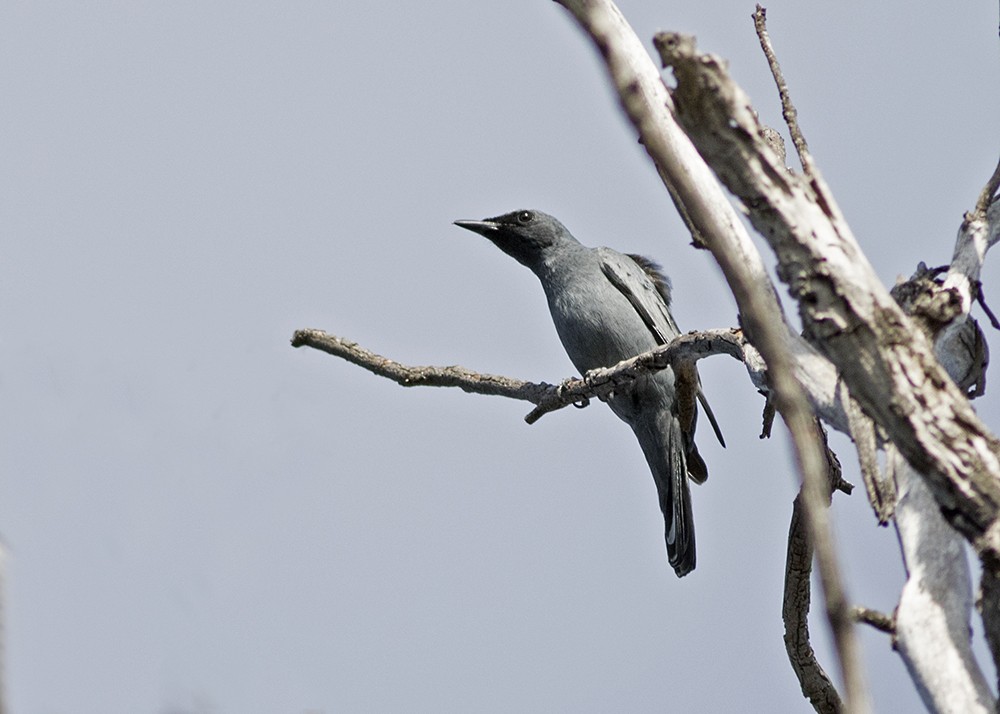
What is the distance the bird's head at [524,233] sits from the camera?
8625 millimetres

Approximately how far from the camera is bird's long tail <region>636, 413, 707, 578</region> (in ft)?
23.5

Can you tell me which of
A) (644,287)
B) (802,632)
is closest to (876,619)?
(802,632)

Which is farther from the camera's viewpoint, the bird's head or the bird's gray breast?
the bird's head

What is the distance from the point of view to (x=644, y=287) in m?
8.13

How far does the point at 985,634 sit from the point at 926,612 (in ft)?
0.53

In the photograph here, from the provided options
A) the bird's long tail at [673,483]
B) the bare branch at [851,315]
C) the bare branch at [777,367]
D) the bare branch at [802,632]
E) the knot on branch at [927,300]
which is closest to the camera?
the bare branch at [777,367]

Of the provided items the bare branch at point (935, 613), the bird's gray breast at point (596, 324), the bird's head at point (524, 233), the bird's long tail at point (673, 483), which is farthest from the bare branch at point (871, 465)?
the bird's head at point (524, 233)

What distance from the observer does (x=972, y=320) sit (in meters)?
3.91

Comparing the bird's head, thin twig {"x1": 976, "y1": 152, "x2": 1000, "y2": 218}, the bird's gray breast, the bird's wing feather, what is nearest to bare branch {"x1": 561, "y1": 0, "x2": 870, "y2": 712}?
thin twig {"x1": 976, "y1": 152, "x2": 1000, "y2": 218}

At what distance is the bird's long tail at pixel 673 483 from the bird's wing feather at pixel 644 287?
0.67 m

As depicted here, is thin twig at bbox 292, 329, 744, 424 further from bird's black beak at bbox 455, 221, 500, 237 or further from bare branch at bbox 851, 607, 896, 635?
bird's black beak at bbox 455, 221, 500, 237

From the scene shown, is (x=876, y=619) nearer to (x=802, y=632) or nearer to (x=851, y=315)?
(x=851, y=315)

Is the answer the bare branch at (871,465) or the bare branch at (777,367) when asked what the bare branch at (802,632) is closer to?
the bare branch at (871,465)

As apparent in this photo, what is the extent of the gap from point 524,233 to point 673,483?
228 centimetres
